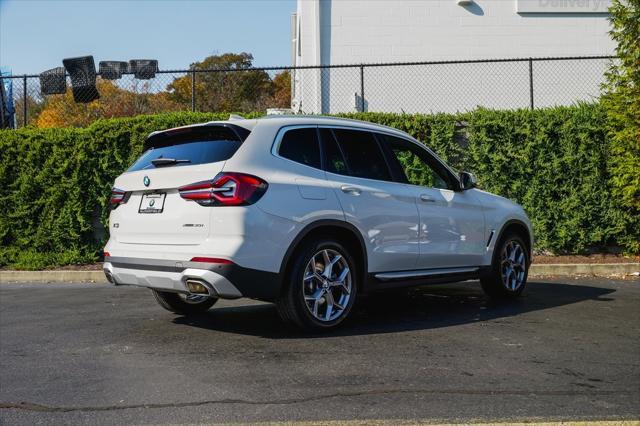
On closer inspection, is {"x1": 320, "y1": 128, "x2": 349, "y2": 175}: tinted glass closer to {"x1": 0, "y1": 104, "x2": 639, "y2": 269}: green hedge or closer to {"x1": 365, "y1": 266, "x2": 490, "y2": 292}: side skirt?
{"x1": 365, "y1": 266, "x2": 490, "y2": 292}: side skirt

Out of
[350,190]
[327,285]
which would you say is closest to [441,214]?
[350,190]

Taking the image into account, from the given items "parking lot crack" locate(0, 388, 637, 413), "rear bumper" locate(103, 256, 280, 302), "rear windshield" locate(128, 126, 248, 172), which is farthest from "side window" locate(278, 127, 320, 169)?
"parking lot crack" locate(0, 388, 637, 413)

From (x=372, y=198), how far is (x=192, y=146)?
1701 millimetres

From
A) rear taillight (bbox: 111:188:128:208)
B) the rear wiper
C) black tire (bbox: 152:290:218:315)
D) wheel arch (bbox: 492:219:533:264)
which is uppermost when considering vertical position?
the rear wiper

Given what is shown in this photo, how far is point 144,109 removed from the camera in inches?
1394

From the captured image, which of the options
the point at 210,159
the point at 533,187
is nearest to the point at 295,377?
the point at 210,159

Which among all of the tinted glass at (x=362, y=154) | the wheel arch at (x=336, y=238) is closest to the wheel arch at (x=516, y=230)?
the tinted glass at (x=362, y=154)

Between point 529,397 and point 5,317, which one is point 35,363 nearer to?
point 5,317

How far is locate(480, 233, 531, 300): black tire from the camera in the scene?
8023mm

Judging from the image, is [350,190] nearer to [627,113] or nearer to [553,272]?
[553,272]

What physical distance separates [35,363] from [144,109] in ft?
103

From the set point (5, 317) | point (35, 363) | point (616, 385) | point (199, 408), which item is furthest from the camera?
point (5, 317)

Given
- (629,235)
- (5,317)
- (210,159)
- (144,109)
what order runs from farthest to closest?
(144,109), (629,235), (5,317), (210,159)

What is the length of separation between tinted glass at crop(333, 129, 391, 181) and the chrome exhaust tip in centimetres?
179
